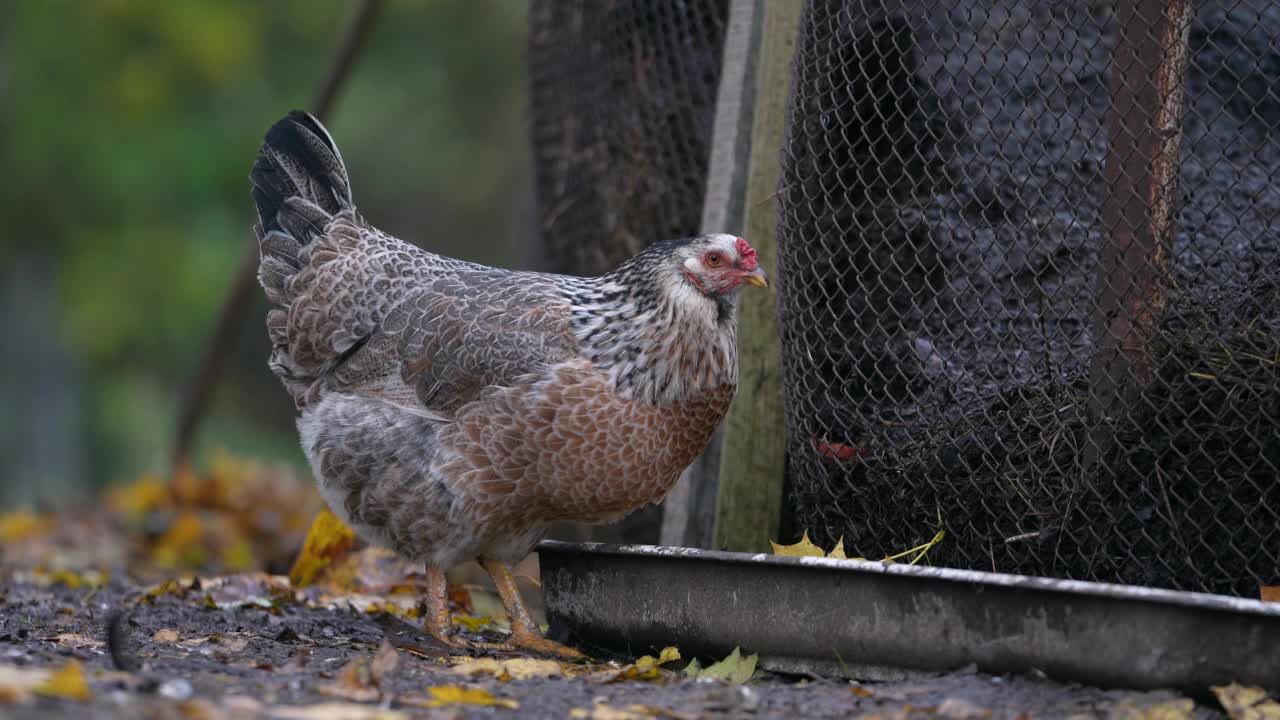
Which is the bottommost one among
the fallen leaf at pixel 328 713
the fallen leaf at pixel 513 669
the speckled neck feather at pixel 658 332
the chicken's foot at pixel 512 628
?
the chicken's foot at pixel 512 628

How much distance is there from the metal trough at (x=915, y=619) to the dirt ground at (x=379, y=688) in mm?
64

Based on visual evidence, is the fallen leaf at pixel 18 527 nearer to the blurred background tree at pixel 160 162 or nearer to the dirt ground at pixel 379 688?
the blurred background tree at pixel 160 162

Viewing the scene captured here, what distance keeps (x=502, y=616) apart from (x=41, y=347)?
42.6 ft

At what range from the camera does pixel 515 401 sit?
3820 mm

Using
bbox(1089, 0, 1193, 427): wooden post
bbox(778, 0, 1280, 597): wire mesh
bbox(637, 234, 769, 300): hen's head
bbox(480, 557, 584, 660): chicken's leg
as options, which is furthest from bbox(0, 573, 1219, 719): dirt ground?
bbox(637, 234, 769, 300): hen's head

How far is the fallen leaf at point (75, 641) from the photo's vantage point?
3.47m

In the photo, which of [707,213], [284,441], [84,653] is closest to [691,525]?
[707,213]

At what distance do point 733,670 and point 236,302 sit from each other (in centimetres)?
517

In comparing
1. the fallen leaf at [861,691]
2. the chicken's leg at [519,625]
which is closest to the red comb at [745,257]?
the chicken's leg at [519,625]

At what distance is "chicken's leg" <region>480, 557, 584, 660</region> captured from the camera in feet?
12.7

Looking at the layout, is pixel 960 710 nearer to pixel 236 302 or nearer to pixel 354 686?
pixel 354 686

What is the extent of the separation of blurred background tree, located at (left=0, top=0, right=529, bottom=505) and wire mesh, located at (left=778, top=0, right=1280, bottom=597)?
3940 mm

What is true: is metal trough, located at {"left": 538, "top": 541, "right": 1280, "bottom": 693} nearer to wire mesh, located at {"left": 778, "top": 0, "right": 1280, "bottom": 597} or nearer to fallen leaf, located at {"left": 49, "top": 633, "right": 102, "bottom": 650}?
wire mesh, located at {"left": 778, "top": 0, "right": 1280, "bottom": 597}

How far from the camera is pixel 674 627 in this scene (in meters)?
3.54
